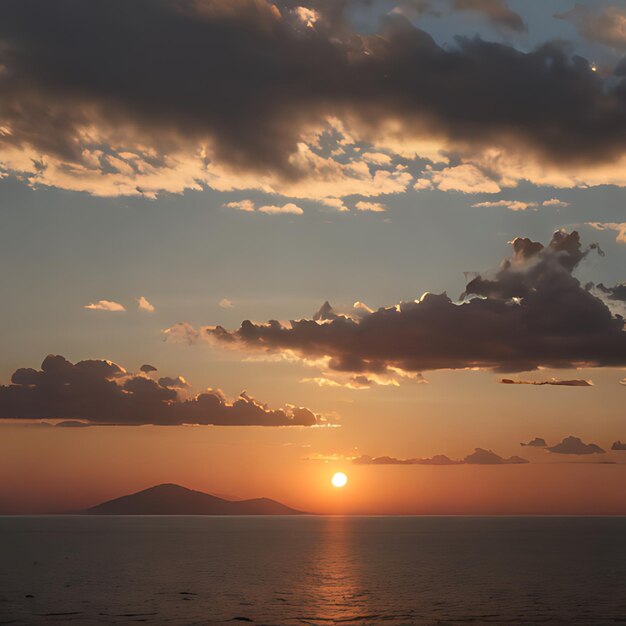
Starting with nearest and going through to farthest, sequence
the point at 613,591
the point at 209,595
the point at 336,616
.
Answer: the point at 336,616, the point at 209,595, the point at 613,591

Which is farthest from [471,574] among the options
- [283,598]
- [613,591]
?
[283,598]

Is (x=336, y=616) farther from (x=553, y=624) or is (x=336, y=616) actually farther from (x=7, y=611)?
(x=7, y=611)

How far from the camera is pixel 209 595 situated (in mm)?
125250

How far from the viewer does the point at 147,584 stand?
14488 centimetres

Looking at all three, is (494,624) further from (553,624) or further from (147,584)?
(147,584)

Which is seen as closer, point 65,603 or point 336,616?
point 336,616

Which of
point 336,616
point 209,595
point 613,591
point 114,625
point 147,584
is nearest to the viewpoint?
point 114,625

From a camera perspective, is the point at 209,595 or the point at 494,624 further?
the point at 209,595

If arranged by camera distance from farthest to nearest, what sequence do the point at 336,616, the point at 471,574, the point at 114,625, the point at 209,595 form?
1. the point at 471,574
2. the point at 209,595
3. the point at 336,616
4. the point at 114,625

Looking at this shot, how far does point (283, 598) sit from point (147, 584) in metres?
34.4

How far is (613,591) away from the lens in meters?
134

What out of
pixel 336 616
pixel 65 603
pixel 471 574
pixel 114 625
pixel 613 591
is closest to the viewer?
pixel 114 625

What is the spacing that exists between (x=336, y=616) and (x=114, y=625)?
1087 inches

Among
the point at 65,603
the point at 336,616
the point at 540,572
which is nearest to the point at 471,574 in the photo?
the point at 540,572
